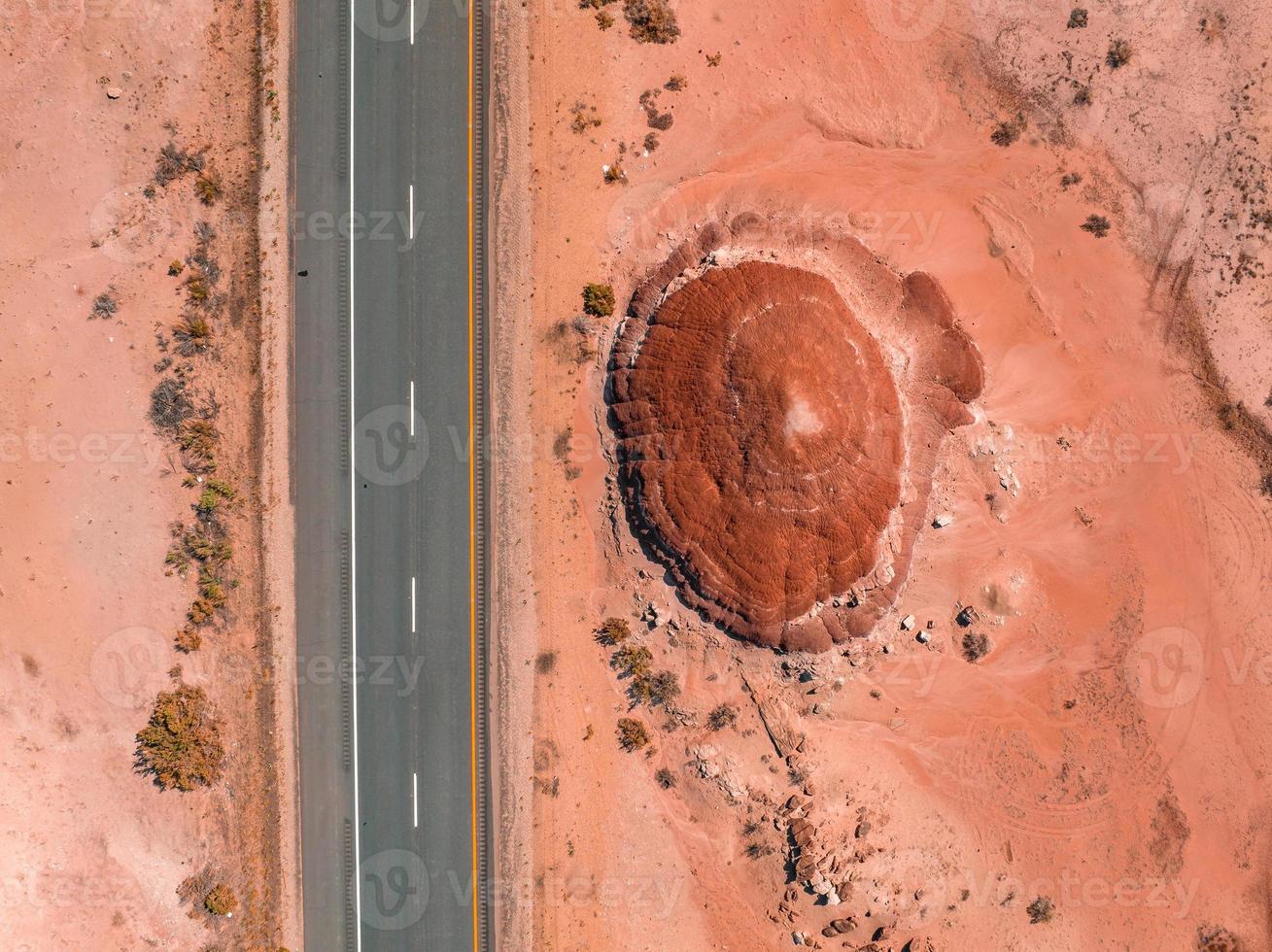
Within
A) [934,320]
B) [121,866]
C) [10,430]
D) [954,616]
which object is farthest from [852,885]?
[10,430]

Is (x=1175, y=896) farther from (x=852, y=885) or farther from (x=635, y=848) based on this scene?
(x=635, y=848)

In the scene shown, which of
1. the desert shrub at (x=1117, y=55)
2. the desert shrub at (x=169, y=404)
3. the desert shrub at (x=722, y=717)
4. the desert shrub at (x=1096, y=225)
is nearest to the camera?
the desert shrub at (x=169, y=404)

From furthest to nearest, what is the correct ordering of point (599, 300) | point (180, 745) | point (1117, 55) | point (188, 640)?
point (1117, 55) < point (599, 300) < point (188, 640) < point (180, 745)

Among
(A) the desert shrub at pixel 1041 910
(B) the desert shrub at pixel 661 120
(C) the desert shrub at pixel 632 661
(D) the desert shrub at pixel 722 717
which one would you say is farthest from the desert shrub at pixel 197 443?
(A) the desert shrub at pixel 1041 910

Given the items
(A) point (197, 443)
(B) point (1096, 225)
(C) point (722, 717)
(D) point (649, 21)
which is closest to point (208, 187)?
(A) point (197, 443)

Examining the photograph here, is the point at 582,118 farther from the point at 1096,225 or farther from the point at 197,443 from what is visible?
the point at 1096,225

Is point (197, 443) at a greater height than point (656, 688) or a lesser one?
greater

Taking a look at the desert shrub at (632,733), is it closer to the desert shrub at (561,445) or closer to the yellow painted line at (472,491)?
the yellow painted line at (472,491)
